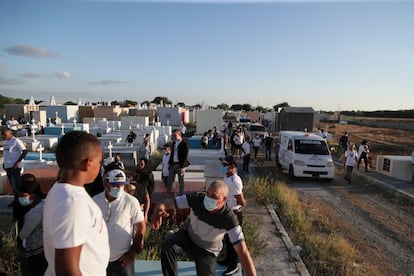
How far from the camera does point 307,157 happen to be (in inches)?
488

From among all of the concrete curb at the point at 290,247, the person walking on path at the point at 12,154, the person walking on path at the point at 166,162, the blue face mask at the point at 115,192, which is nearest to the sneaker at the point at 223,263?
the concrete curb at the point at 290,247

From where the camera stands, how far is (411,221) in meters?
8.17

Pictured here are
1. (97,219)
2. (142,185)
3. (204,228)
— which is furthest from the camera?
(142,185)

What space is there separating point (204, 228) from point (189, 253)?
0.34 m

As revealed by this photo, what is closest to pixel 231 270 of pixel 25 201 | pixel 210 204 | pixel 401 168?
pixel 210 204

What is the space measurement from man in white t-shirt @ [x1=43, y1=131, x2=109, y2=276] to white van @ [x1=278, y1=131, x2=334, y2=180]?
11.3 meters

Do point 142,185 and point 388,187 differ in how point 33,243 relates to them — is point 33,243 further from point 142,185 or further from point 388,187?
point 388,187

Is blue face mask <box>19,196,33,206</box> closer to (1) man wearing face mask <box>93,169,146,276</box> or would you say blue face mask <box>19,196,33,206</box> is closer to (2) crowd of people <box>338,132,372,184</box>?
(1) man wearing face mask <box>93,169,146,276</box>

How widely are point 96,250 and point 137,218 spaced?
1195 mm

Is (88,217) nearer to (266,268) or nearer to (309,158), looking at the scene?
(266,268)

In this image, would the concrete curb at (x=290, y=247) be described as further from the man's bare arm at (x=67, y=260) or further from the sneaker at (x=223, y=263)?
the man's bare arm at (x=67, y=260)

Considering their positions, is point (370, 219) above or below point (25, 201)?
below

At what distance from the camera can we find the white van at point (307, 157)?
1229 cm

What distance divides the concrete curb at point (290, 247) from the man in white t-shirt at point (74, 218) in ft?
12.2
